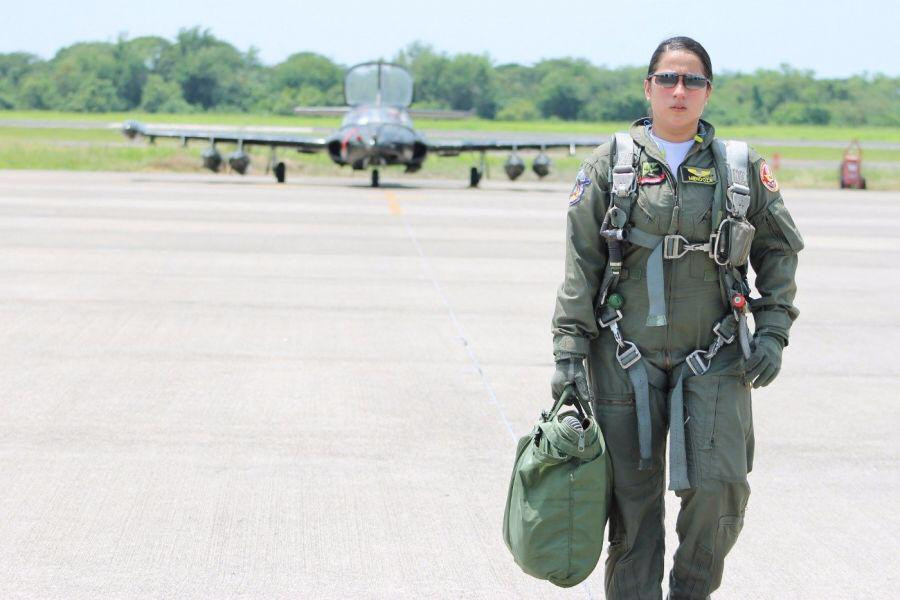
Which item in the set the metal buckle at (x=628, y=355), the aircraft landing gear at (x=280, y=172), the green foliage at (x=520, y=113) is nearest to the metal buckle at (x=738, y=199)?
the metal buckle at (x=628, y=355)

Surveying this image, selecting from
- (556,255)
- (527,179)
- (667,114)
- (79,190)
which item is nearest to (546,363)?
(667,114)

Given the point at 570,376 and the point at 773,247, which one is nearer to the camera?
the point at 570,376

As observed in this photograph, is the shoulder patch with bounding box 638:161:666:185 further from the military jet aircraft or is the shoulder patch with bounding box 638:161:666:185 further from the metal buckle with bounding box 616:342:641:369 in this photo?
the military jet aircraft

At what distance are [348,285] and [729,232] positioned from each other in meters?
9.26

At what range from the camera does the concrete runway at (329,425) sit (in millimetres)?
4754

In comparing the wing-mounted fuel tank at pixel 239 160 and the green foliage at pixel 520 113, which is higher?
the wing-mounted fuel tank at pixel 239 160

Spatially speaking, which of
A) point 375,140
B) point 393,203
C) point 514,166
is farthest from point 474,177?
point 393,203

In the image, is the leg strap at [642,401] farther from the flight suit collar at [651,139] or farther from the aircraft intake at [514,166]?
the aircraft intake at [514,166]

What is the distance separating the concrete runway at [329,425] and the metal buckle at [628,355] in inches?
45.7

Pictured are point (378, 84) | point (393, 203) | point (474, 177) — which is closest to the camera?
point (393, 203)

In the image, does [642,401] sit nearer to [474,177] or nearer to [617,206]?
[617,206]

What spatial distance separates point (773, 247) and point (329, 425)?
3661 mm

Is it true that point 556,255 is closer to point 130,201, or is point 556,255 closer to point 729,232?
point 130,201

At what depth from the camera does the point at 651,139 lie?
12.7ft
